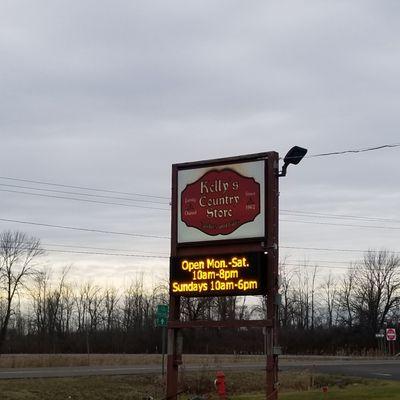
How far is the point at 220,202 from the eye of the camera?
17.1 metres

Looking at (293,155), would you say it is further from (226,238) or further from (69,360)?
(69,360)

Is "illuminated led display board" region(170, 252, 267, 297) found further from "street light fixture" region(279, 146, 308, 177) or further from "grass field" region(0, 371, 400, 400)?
"grass field" region(0, 371, 400, 400)

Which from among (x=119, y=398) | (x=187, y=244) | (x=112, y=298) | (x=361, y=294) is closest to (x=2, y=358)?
(x=119, y=398)

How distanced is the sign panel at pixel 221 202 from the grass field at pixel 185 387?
7.29 metres

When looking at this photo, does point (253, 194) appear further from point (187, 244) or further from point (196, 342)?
point (196, 342)

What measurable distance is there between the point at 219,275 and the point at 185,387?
12.9 meters

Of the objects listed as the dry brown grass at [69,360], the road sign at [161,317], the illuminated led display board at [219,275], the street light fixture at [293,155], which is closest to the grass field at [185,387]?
the road sign at [161,317]

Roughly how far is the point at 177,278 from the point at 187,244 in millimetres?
983

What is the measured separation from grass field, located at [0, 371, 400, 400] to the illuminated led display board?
688 cm

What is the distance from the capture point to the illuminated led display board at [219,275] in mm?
15789

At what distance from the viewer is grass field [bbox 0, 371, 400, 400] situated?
24.9 metres

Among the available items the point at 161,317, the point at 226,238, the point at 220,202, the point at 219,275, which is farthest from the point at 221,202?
the point at 161,317

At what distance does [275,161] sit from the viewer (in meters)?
16.6

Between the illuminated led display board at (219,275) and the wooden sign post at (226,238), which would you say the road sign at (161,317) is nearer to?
the wooden sign post at (226,238)
